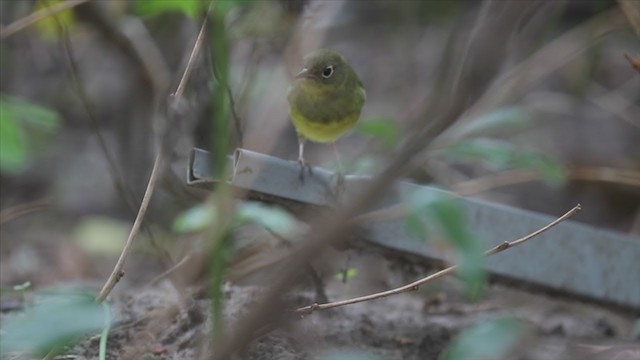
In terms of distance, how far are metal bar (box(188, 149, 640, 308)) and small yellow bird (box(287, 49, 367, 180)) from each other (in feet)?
1.70

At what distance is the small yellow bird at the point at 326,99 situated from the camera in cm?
307

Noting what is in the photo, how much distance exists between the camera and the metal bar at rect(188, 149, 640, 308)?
2422 mm

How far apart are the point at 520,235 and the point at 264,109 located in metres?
2.30

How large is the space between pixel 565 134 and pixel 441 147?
3.37 m

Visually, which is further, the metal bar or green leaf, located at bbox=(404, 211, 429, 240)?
the metal bar

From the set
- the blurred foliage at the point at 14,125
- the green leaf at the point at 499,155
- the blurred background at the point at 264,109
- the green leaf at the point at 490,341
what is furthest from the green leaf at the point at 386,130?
the green leaf at the point at 490,341

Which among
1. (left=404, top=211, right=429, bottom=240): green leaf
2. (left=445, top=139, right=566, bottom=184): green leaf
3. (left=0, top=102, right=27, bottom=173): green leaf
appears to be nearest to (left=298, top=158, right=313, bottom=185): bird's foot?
(left=445, top=139, right=566, bottom=184): green leaf

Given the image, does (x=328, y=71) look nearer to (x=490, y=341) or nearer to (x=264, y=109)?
(x=264, y=109)

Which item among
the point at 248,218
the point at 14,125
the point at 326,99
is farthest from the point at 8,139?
the point at 326,99

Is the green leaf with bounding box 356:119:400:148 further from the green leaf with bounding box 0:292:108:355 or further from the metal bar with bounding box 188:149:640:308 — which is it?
the green leaf with bounding box 0:292:108:355

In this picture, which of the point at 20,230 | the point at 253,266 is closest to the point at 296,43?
the point at 253,266

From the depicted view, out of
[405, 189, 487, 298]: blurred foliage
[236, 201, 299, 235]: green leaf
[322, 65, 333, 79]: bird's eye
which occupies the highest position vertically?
[322, 65, 333, 79]: bird's eye

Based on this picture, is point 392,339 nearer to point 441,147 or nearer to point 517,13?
point 441,147

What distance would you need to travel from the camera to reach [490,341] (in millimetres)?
1304
